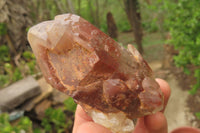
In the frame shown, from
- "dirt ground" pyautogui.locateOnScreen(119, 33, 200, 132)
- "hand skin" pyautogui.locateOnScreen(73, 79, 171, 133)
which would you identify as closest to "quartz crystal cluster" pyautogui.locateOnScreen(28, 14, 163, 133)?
"hand skin" pyautogui.locateOnScreen(73, 79, 171, 133)

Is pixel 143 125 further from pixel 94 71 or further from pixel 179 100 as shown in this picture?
pixel 179 100

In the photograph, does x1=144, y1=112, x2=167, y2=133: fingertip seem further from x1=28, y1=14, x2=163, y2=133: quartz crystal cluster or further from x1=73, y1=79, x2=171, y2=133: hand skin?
x1=28, y1=14, x2=163, y2=133: quartz crystal cluster

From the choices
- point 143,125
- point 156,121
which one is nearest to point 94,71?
point 156,121

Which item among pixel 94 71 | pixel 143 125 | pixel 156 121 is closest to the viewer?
pixel 94 71

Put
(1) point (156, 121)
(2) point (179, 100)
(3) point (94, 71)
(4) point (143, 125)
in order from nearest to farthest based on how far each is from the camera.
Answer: (3) point (94, 71) < (1) point (156, 121) < (4) point (143, 125) < (2) point (179, 100)

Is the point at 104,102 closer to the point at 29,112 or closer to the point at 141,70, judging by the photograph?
the point at 141,70

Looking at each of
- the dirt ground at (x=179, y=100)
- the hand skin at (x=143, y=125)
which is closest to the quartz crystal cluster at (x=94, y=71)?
the hand skin at (x=143, y=125)

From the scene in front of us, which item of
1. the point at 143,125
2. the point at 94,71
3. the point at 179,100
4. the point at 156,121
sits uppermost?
the point at 94,71

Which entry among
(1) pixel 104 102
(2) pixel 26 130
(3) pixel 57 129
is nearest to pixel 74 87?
(1) pixel 104 102
